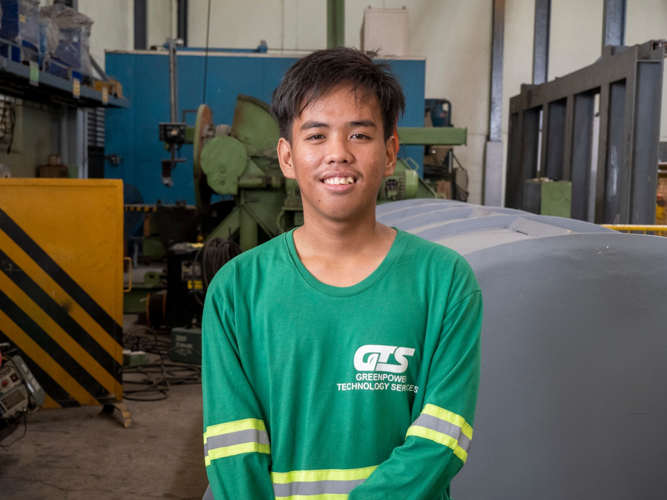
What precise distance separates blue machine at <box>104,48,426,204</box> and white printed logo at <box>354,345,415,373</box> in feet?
28.5

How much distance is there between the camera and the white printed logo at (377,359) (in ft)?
3.47

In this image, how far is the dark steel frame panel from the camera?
4254 mm

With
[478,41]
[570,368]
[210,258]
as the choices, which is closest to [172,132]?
[210,258]

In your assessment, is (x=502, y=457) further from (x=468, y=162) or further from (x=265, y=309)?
(x=468, y=162)

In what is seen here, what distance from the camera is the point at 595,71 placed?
16.0 feet

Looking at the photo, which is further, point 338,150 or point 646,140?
point 646,140

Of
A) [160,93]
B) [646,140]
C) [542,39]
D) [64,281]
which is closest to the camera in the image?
[64,281]

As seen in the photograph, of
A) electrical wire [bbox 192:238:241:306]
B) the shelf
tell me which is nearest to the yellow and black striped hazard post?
electrical wire [bbox 192:238:241:306]

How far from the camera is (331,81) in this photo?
1.09 m

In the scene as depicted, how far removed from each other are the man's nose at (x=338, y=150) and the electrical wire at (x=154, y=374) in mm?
3346

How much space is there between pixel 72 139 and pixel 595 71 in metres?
5.50

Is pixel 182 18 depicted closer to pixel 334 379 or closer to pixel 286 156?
pixel 286 156

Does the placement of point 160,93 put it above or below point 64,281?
above

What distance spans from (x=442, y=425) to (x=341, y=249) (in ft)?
1.14
